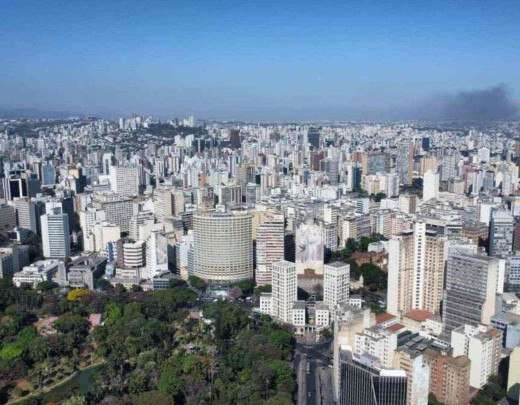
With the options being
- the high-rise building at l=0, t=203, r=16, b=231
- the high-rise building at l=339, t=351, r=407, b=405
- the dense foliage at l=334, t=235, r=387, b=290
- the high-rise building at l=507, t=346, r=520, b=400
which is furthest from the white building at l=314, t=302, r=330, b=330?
the high-rise building at l=0, t=203, r=16, b=231

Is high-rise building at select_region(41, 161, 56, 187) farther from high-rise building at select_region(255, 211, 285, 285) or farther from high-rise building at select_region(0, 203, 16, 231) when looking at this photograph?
high-rise building at select_region(255, 211, 285, 285)

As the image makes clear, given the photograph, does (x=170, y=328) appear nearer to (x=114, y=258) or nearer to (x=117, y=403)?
(x=117, y=403)

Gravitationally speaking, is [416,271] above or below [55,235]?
above

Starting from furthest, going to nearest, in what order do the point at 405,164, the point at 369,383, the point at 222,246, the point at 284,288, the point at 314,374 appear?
1. the point at 405,164
2. the point at 222,246
3. the point at 284,288
4. the point at 314,374
5. the point at 369,383

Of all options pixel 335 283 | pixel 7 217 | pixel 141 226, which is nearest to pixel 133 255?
pixel 141 226

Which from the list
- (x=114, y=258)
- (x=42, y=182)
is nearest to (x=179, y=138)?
(x=42, y=182)

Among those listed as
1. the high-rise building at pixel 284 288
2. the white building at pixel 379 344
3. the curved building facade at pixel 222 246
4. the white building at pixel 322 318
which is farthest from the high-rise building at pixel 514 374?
the curved building facade at pixel 222 246

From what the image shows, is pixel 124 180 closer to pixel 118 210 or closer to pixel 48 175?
pixel 48 175
